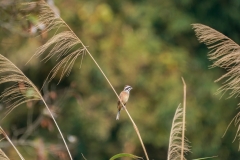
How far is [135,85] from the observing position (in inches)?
486

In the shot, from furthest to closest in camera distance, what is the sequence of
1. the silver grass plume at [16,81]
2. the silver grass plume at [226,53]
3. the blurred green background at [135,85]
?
1. the blurred green background at [135,85]
2. the silver grass plume at [16,81]
3. the silver grass plume at [226,53]

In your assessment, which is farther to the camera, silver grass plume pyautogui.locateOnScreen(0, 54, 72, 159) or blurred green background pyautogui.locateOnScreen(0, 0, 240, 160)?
blurred green background pyautogui.locateOnScreen(0, 0, 240, 160)

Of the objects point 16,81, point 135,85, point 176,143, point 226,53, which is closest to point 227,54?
point 226,53

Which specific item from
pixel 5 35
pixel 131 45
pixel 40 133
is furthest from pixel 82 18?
pixel 5 35

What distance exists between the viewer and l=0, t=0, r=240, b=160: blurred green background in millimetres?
12195

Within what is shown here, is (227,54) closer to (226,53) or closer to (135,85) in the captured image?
(226,53)

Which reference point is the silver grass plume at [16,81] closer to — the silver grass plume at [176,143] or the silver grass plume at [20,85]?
the silver grass plume at [20,85]

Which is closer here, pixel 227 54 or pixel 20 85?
pixel 227 54

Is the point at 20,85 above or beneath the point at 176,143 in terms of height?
above

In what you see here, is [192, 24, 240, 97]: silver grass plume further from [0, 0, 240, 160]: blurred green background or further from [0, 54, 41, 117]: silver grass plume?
[0, 0, 240, 160]: blurred green background

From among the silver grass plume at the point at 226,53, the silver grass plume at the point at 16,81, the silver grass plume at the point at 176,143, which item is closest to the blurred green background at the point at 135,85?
the silver grass plume at the point at 16,81


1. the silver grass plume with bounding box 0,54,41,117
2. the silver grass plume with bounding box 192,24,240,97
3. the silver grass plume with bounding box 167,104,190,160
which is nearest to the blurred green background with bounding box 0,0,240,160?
the silver grass plume with bounding box 0,54,41,117

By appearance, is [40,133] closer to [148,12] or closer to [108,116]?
[108,116]

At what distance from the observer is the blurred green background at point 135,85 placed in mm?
12195
